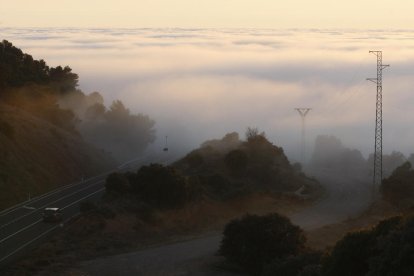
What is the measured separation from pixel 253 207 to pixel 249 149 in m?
25.9

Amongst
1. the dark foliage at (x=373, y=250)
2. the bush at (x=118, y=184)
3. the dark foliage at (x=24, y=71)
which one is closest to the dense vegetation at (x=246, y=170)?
the bush at (x=118, y=184)

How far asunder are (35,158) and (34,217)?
22110mm

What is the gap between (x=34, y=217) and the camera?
172 feet

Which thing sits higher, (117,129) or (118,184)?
(117,129)

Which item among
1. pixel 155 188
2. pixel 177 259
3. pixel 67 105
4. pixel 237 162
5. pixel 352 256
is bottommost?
pixel 177 259

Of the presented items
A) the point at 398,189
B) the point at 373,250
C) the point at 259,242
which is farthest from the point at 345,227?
the point at 373,250

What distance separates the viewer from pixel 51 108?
106 m

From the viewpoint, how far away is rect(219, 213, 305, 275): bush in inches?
1468

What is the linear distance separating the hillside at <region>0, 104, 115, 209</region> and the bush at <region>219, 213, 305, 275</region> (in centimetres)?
2645

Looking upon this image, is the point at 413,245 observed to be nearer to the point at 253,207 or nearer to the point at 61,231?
the point at 61,231

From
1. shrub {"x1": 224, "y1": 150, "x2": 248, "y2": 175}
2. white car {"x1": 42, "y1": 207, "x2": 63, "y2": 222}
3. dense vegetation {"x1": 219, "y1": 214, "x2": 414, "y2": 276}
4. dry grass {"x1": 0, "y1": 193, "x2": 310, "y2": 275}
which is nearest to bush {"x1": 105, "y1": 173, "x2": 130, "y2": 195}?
dry grass {"x1": 0, "y1": 193, "x2": 310, "y2": 275}

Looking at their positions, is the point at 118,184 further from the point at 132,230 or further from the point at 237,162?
the point at 237,162

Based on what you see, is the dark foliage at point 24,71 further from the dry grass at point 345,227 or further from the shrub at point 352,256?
the shrub at point 352,256

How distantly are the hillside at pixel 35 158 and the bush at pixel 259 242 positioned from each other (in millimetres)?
26449
